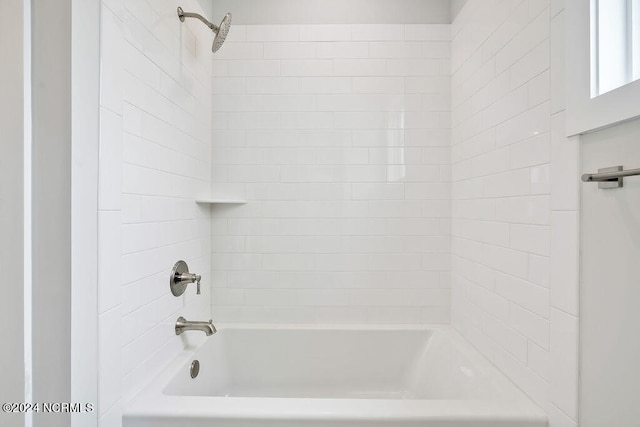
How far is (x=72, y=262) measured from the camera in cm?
85

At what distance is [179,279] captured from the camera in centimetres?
147

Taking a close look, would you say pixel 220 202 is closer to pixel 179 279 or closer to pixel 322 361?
pixel 179 279

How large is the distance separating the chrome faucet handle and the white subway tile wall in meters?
0.45

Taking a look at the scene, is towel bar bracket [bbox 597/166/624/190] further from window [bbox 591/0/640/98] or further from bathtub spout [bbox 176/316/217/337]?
bathtub spout [bbox 176/316/217/337]

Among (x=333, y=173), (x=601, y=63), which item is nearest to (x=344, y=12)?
(x=333, y=173)

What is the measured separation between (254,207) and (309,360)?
3.05ft

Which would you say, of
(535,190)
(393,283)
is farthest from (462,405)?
(393,283)

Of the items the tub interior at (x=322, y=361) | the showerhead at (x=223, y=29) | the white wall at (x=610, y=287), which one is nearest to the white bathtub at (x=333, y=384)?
the tub interior at (x=322, y=361)

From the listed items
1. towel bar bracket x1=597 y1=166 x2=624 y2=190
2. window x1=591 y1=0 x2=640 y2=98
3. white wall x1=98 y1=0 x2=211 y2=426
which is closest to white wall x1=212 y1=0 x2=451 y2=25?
white wall x1=98 y1=0 x2=211 y2=426

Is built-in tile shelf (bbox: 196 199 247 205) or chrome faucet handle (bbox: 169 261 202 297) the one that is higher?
built-in tile shelf (bbox: 196 199 247 205)

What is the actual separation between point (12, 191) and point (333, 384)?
5.53ft

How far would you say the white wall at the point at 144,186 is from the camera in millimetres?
991

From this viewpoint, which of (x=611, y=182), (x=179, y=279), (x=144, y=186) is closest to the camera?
(x=611, y=182)

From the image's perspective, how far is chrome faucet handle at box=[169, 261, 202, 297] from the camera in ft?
4.71
